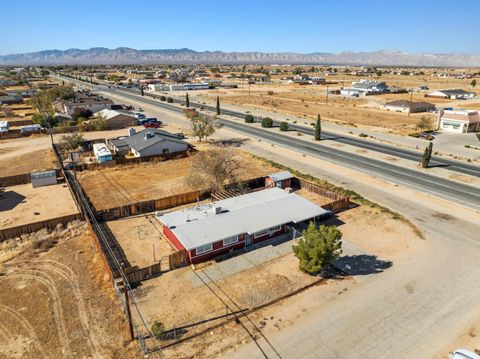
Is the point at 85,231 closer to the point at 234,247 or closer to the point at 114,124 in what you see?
the point at 234,247

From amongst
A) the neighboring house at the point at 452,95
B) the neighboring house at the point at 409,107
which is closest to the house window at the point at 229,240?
the neighboring house at the point at 409,107

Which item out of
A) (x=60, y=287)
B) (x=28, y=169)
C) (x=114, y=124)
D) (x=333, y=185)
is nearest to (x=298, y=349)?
(x=60, y=287)

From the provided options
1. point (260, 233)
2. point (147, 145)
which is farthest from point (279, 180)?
point (147, 145)

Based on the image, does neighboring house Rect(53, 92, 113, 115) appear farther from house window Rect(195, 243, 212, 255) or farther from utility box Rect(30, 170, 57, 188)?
house window Rect(195, 243, 212, 255)

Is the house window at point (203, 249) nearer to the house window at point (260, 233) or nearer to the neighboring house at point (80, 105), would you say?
the house window at point (260, 233)

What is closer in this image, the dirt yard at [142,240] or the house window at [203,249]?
the house window at [203,249]

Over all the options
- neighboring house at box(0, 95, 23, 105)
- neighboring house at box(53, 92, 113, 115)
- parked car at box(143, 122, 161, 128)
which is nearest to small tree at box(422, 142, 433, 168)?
parked car at box(143, 122, 161, 128)
